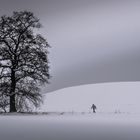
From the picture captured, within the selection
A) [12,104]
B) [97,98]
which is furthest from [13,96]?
[97,98]

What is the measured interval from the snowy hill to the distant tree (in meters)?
1.99

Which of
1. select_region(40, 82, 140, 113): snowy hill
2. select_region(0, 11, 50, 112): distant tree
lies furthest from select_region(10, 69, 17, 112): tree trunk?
select_region(40, 82, 140, 113): snowy hill

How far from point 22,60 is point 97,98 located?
440 centimetres

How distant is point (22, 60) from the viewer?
16.5 meters

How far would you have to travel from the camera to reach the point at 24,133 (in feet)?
23.2

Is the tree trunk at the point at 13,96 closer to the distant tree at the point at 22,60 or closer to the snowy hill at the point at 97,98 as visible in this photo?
the distant tree at the point at 22,60

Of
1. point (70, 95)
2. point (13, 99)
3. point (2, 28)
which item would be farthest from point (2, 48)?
point (70, 95)

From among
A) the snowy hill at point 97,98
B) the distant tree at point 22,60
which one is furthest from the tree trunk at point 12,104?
the snowy hill at point 97,98

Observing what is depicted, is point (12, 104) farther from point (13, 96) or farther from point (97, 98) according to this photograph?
point (97, 98)

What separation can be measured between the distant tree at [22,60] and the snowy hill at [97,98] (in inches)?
78.2

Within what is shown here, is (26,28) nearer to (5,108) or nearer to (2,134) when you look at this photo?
(5,108)

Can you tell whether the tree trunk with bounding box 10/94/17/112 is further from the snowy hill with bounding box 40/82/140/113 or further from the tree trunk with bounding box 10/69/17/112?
the snowy hill with bounding box 40/82/140/113

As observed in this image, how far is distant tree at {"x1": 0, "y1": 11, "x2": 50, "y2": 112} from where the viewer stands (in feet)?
53.3

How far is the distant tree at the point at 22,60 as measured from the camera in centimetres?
1623
